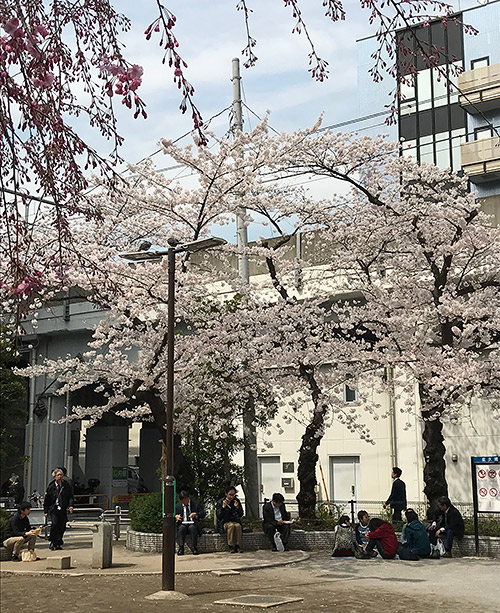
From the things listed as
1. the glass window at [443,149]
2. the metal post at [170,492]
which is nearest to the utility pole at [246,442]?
the metal post at [170,492]

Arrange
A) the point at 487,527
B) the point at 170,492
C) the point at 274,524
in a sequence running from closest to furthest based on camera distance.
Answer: the point at 170,492 → the point at 487,527 → the point at 274,524

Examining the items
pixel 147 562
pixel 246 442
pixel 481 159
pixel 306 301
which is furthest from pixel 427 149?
pixel 147 562

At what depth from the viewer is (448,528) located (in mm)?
16609

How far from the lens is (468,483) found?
963 inches

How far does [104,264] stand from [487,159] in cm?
2543

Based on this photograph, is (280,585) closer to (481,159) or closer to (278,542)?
(278,542)

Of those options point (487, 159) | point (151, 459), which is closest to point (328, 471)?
point (151, 459)

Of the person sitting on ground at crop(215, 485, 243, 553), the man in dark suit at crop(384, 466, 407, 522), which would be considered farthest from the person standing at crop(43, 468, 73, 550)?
the man in dark suit at crop(384, 466, 407, 522)

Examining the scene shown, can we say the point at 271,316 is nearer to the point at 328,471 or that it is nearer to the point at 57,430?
the point at 328,471

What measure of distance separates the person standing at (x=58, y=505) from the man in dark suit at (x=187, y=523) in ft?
8.20

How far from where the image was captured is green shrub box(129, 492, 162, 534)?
59.5ft

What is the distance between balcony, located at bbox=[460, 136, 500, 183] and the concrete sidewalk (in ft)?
85.9

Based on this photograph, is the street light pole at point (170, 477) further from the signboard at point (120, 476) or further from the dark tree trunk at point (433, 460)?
the signboard at point (120, 476)

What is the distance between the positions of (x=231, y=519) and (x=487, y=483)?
5.38 metres
